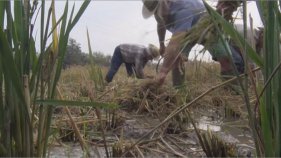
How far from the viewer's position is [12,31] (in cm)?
92

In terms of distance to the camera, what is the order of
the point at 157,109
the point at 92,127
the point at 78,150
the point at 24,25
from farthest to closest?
the point at 157,109 < the point at 92,127 < the point at 78,150 < the point at 24,25

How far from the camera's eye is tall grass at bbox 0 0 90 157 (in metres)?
0.87

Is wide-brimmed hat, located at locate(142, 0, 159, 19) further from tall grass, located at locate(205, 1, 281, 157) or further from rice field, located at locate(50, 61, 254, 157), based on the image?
tall grass, located at locate(205, 1, 281, 157)

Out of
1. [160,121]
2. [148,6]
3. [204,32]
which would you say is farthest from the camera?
[148,6]

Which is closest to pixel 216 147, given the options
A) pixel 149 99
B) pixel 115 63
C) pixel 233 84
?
pixel 233 84

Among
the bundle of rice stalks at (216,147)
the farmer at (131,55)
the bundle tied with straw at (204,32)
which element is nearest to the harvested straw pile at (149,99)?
the bundle of rice stalks at (216,147)

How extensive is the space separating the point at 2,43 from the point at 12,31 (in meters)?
0.10

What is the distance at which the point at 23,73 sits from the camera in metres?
0.91

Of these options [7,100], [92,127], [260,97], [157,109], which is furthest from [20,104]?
[157,109]

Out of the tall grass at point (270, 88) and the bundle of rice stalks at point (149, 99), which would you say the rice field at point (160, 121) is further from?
the tall grass at point (270, 88)

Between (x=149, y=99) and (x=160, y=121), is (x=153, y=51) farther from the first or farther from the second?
(x=160, y=121)

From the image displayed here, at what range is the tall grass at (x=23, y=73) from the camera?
2.87 feet

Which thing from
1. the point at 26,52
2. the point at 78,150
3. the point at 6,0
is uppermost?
the point at 6,0

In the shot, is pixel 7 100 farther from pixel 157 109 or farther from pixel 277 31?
pixel 157 109
